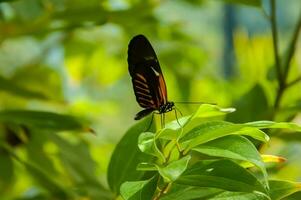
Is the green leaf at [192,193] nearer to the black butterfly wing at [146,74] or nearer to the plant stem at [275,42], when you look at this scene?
the black butterfly wing at [146,74]

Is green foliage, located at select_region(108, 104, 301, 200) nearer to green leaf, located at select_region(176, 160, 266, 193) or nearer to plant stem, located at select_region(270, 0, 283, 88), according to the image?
green leaf, located at select_region(176, 160, 266, 193)

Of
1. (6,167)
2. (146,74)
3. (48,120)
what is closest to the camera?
(146,74)

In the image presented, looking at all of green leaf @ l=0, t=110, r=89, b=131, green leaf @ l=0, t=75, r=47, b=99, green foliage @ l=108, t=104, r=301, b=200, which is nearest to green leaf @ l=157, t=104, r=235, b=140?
green foliage @ l=108, t=104, r=301, b=200

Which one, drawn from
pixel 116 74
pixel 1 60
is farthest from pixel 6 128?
pixel 1 60

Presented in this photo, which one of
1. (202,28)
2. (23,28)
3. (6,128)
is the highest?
(23,28)

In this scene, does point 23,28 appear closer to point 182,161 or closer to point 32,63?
point 32,63

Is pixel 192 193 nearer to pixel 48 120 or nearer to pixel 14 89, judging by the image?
pixel 48 120

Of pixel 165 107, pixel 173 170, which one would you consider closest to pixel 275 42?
pixel 165 107
